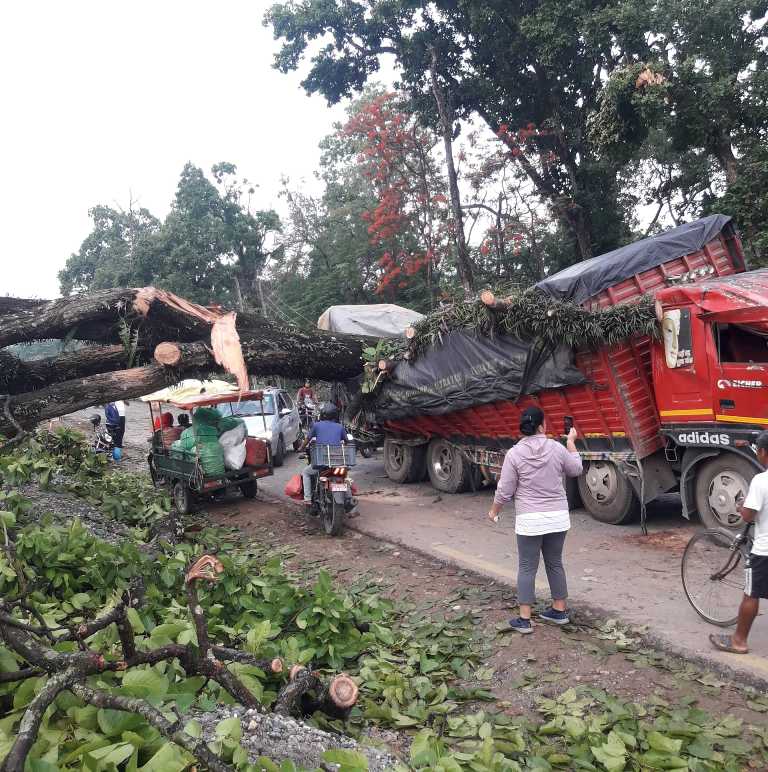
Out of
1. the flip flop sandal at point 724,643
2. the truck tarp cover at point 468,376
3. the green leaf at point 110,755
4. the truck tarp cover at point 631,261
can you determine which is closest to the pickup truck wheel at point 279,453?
the truck tarp cover at point 468,376

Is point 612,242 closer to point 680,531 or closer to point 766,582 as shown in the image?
point 680,531

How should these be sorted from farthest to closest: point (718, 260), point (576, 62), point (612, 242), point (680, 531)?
point (612, 242)
point (576, 62)
point (718, 260)
point (680, 531)

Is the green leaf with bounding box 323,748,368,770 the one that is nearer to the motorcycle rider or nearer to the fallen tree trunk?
the fallen tree trunk

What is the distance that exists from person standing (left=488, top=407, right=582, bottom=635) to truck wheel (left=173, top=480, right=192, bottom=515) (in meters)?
6.53

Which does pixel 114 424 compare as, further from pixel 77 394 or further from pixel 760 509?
pixel 760 509

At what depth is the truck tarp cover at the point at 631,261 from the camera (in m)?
7.54

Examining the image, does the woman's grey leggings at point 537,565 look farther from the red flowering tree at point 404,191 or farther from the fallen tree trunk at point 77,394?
the red flowering tree at point 404,191

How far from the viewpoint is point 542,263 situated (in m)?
20.9

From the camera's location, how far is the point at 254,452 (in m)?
10.2

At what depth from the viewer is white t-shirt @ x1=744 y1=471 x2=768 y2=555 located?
3.93m

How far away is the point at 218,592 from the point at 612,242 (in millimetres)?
16957

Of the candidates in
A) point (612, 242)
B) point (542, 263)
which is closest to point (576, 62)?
point (612, 242)

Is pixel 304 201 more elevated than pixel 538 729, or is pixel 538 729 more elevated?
pixel 304 201

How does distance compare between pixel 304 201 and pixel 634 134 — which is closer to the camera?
pixel 634 134
